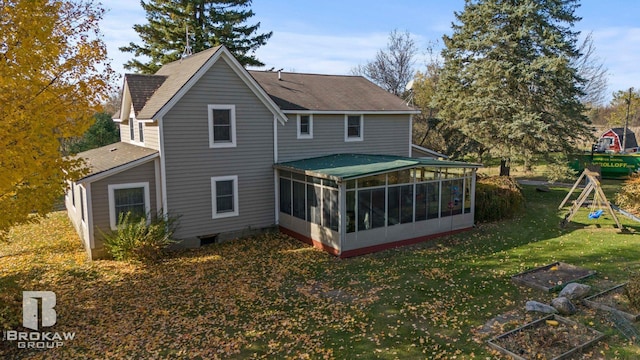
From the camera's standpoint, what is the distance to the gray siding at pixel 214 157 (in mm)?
14945

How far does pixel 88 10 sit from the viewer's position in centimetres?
1042

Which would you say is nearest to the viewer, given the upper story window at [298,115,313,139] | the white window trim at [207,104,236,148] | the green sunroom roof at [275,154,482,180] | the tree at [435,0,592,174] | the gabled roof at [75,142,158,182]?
the gabled roof at [75,142,158,182]

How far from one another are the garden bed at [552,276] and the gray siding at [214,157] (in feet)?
32.3

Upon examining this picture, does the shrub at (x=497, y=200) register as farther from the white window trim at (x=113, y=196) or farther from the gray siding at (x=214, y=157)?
the white window trim at (x=113, y=196)

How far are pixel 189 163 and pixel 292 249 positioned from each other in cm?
498

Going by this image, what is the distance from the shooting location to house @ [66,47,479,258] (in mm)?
14320

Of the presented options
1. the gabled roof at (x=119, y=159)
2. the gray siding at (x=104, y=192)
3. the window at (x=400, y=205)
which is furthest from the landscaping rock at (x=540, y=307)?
the gray siding at (x=104, y=192)

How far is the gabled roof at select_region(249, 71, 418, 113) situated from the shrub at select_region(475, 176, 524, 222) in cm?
517

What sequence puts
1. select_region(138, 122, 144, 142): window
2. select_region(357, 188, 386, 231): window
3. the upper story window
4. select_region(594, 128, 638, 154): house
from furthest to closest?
select_region(594, 128, 638, 154): house < the upper story window < select_region(138, 122, 144, 142): window < select_region(357, 188, 386, 231): window

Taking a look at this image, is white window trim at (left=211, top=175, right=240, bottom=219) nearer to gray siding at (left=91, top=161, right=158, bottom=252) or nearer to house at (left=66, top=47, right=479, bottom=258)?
house at (left=66, top=47, right=479, bottom=258)

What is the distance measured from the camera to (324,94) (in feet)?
65.2

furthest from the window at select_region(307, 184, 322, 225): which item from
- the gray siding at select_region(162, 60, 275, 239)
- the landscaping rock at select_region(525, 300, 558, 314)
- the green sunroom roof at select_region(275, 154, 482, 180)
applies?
the landscaping rock at select_region(525, 300, 558, 314)

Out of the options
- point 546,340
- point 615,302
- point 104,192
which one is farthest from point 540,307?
point 104,192

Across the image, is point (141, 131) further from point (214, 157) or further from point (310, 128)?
point (310, 128)
